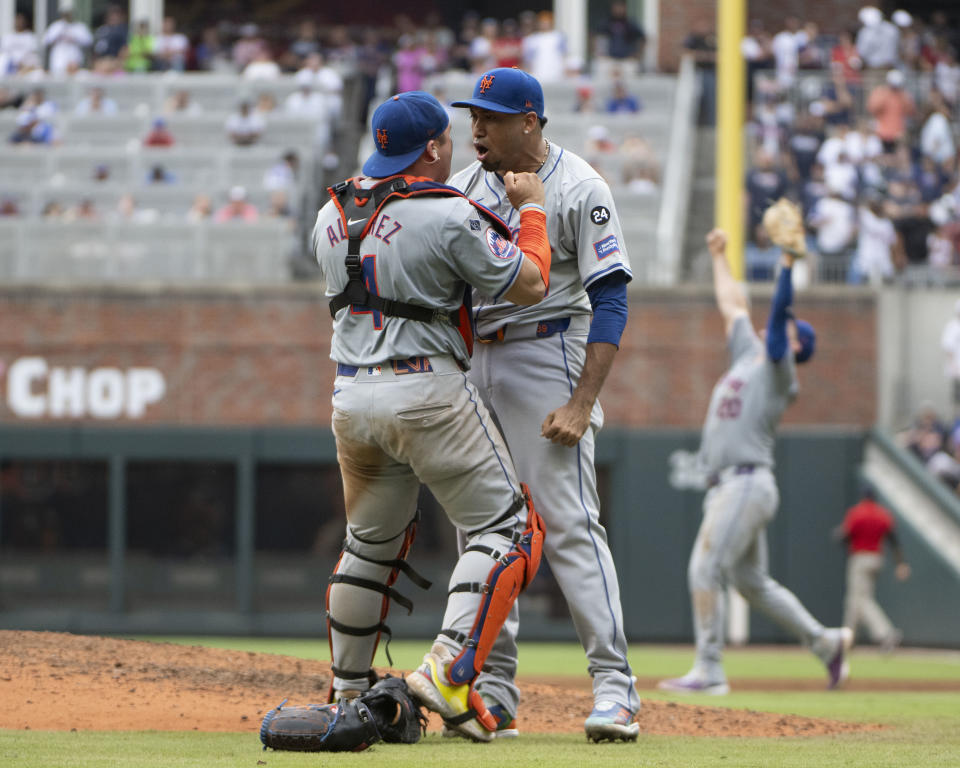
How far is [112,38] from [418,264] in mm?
16222

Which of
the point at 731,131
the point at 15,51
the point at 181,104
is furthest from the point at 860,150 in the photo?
the point at 15,51

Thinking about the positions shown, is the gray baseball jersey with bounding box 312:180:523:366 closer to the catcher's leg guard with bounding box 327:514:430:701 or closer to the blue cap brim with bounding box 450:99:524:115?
the blue cap brim with bounding box 450:99:524:115

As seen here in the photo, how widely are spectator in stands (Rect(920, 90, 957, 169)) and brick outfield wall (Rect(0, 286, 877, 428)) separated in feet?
8.42

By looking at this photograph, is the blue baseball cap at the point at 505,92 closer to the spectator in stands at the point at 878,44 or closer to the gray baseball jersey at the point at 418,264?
the gray baseball jersey at the point at 418,264

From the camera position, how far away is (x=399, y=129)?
4.67 metres

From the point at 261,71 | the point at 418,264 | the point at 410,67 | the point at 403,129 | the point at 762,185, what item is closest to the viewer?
the point at 418,264

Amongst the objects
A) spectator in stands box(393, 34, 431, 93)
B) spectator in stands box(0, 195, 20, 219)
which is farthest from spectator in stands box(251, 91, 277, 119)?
spectator in stands box(0, 195, 20, 219)

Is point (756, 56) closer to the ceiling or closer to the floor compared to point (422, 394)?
closer to the floor

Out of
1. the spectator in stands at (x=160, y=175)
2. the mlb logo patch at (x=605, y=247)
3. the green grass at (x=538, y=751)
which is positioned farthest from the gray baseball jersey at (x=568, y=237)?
the spectator in stands at (x=160, y=175)

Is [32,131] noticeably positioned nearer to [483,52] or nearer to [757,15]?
[483,52]

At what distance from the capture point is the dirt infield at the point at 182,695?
503 cm

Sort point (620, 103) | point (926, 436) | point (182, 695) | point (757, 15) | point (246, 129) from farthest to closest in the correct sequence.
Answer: point (757, 15) < point (620, 103) < point (246, 129) < point (926, 436) < point (182, 695)

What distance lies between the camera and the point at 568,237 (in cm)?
507

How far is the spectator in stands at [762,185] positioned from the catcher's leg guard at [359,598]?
1176cm
